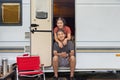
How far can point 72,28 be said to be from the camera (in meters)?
8.15

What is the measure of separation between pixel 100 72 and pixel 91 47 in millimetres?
863

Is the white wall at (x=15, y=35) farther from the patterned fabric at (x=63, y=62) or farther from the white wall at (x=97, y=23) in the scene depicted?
the white wall at (x=97, y=23)

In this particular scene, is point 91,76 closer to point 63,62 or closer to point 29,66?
point 63,62

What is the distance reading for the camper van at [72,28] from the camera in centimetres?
805

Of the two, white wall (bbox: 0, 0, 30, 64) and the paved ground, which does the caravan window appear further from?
the paved ground

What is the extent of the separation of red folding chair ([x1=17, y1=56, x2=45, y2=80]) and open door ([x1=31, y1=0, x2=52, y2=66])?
525 millimetres

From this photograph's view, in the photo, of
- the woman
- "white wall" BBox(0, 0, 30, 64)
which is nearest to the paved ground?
the woman

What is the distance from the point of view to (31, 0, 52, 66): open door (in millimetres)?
8047

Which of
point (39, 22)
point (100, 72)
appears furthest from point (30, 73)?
point (100, 72)

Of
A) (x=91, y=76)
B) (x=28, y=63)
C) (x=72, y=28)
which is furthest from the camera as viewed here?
(x=91, y=76)

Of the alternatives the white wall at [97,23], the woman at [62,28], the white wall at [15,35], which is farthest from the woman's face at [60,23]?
the white wall at [15,35]

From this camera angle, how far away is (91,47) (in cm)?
807

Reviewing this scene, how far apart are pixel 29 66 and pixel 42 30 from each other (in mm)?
1050

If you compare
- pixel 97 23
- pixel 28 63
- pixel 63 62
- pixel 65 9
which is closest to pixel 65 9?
pixel 65 9
